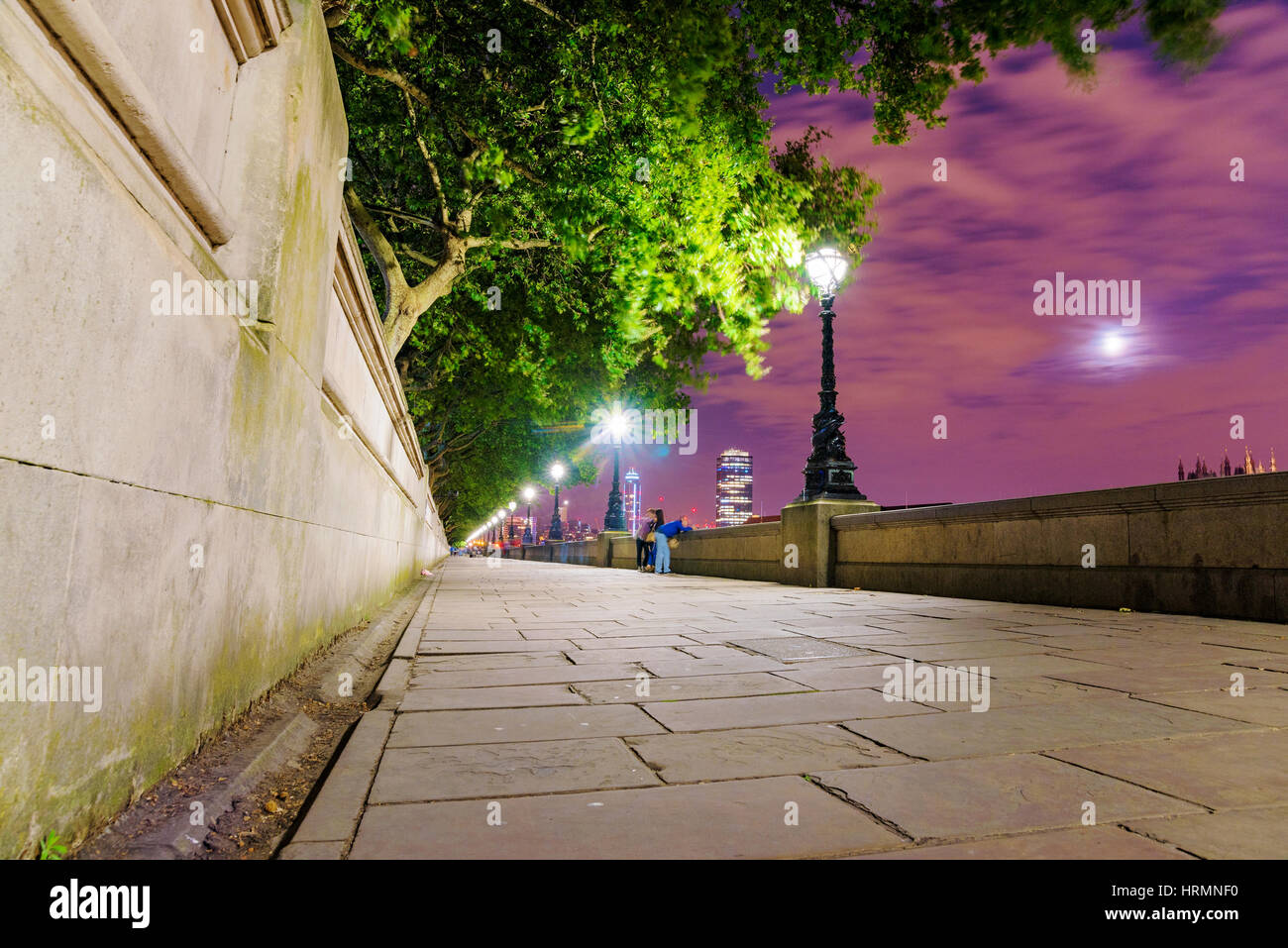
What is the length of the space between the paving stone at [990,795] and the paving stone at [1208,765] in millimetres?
109

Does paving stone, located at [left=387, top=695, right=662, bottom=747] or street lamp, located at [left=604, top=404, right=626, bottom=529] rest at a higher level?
street lamp, located at [left=604, top=404, right=626, bottom=529]

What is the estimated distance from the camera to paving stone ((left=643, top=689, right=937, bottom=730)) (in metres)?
3.01

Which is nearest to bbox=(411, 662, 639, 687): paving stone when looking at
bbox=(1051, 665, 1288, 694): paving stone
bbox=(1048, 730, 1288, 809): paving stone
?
bbox=(1048, 730, 1288, 809): paving stone

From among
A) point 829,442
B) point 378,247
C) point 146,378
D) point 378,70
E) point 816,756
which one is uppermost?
point 378,70

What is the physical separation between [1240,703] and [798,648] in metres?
2.46

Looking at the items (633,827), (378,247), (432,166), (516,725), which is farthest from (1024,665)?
(432,166)

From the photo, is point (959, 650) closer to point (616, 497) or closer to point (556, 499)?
point (616, 497)

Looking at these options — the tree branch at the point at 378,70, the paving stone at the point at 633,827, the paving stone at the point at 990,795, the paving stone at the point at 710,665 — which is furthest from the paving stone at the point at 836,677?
the tree branch at the point at 378,70

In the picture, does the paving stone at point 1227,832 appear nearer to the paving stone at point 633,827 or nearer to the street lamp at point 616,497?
the paving stone at point 633,827

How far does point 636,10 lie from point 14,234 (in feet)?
23.3

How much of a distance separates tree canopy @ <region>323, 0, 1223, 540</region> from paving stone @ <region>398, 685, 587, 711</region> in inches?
199

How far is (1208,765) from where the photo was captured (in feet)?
7.64

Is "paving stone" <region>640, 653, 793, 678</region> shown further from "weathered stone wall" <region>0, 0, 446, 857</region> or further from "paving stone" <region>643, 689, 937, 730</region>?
"weathered stone wall" <region>0, 0, 446, 857</region>

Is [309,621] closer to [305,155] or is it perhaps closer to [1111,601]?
[305,155]
